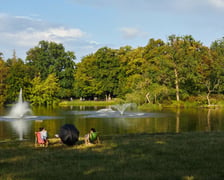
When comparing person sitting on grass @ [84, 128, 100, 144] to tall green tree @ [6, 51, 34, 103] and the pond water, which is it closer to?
the pond water

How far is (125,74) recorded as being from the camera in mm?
→ 75688

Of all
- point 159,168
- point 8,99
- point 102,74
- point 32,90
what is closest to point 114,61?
point 102,74

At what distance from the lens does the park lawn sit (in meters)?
8.61

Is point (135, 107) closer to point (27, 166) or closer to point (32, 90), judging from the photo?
point (32, 90)

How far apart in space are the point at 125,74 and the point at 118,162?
216 ft

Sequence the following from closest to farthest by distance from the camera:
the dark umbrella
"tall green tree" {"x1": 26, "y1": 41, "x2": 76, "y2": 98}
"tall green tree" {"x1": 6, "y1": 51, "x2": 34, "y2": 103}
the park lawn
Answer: the park lawn
the dark umbrella
"tall green tree" {"x1": 6, "y1": 51, "x2": 34, "y2": 103}
"tall green tree" {"x1": 26, "y1": 41, "x2": 76, "y2": 98}

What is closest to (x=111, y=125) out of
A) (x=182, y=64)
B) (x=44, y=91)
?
(x=182, y=64)

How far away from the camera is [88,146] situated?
1405cm

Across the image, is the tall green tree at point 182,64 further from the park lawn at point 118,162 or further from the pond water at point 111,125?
the park lawn at point 118,162

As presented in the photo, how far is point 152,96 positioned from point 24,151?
4667cm

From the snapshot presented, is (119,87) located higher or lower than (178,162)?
higher

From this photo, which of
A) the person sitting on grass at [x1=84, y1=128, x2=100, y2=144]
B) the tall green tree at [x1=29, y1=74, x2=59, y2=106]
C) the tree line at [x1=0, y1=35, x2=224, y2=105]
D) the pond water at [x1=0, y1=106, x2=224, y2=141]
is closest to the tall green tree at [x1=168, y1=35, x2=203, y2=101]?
the tree line at [x1=0, y1=35, x2=224, y2=105]

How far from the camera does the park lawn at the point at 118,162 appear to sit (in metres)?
8.61

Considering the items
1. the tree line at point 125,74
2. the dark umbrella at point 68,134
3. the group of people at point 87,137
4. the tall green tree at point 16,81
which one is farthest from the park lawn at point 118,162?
the tall green tree at point 16,81
